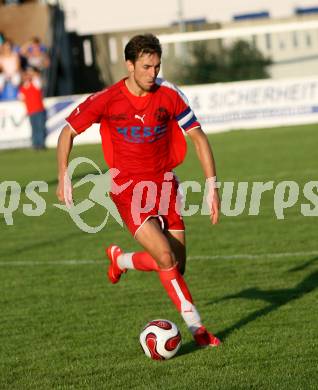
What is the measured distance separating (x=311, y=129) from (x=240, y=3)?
21915mm

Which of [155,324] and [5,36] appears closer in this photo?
[155,324]

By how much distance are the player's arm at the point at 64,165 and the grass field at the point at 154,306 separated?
107 cm

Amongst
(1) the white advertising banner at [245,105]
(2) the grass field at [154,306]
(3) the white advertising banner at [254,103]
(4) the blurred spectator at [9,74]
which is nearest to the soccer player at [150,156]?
(2) the grass field at [154,306]

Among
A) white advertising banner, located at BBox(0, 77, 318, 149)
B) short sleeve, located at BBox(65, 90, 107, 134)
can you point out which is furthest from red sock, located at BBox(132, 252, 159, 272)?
white advertising banner, located at BBox(0, 77, 318, 149)

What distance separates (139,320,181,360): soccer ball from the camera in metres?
6.55

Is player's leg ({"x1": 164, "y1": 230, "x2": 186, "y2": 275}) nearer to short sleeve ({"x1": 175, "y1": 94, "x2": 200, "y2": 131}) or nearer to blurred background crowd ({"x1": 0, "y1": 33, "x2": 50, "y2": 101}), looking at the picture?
short sleeve ({"x1": 175, "y1": 94, "x2": 200, "y2": 131})

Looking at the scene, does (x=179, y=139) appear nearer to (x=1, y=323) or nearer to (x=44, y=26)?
(x=1, y=323)

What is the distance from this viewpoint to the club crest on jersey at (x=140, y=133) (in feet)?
23.1

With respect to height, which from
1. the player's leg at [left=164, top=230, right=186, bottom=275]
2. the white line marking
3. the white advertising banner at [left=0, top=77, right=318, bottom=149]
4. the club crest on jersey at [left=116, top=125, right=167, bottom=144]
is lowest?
the white advertising banner at [left=0, top=77, right=318, bottom=149]

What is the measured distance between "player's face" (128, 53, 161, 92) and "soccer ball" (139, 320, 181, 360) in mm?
1588

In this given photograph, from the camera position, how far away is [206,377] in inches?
239

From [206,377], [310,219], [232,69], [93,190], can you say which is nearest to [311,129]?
[232,69]

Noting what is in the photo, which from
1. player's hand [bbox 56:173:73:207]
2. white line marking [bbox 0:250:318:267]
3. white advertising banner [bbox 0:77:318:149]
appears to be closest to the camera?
player's hand [bbox 56:173:73:207]

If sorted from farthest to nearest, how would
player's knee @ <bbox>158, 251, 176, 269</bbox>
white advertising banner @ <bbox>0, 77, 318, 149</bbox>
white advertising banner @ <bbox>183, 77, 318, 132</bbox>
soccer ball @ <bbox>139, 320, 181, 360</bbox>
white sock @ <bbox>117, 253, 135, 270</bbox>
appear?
white advertising banner @ <bbox>183, 77, 318, 132</bbox> < white advertising banner @ <bbox>0, 77, 318, 149</bbox> < white sock @ <bbox>117, 253, 135, 270</bbox> < player's knee @ <bbox>158, 251, 176, 269</bbox> < soccer ball @ <bbox>139, 320, 181, 360</bbox>
